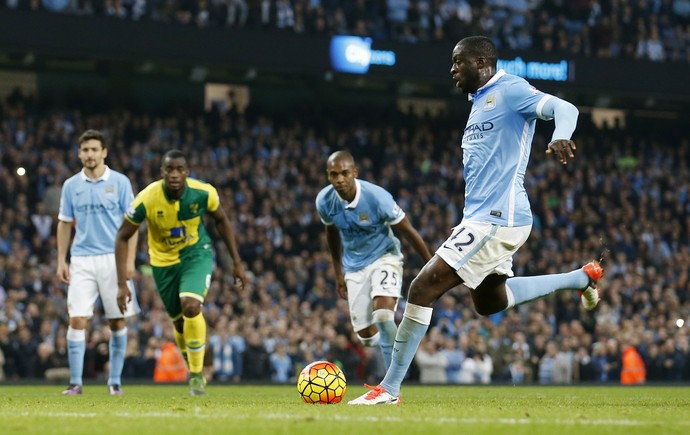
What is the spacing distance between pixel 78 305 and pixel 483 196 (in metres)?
5.31

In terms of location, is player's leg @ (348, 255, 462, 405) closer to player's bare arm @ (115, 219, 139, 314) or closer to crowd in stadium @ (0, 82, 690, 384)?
player's bare arm @ (115, 219, 139, 314)

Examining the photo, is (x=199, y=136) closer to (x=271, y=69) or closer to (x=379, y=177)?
(x=271, y=69)

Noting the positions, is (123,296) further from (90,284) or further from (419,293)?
(419,293)

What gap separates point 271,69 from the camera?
91.7 ft

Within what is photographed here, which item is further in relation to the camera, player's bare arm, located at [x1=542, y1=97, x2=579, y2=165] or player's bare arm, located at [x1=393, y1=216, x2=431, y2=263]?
player's bare arm, located at [x1=393, y1=216, x2=431, y2=263]

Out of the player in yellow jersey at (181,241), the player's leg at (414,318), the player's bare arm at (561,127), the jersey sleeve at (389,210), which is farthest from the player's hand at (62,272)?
the player's bare arm at (561,127)

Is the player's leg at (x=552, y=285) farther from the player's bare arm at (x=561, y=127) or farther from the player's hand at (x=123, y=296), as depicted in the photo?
the player's hand at (x=123, y=296)

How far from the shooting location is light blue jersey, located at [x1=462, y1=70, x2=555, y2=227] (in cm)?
833

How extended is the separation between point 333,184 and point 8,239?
1236 cm

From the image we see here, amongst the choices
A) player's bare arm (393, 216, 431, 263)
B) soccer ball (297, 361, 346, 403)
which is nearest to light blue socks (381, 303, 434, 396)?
soccer ball (297, 361, 346, 403)

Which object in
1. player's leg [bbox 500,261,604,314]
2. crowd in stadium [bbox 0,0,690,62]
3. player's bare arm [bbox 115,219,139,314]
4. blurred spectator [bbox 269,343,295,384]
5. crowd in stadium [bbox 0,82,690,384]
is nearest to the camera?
player's leg [bbox 500,261,604,314]

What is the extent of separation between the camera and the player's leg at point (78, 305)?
12.1 meters

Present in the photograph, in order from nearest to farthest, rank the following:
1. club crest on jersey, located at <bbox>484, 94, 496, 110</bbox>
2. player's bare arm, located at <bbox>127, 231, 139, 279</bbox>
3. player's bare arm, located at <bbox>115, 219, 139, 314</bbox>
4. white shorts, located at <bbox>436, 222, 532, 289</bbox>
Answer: white shorts, located at <bbox>436, 222, 532, 289</bbox>
club crest on jersey, located at <bbox>484, 94, 496, 110</bbox>
player's bare arm, located at <bbox>115, 219, 139, 314</bbox>
player's bare arm, located at <bbox>127, 231, 139, 279</bbox>

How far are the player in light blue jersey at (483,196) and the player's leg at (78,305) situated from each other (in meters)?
4.59
